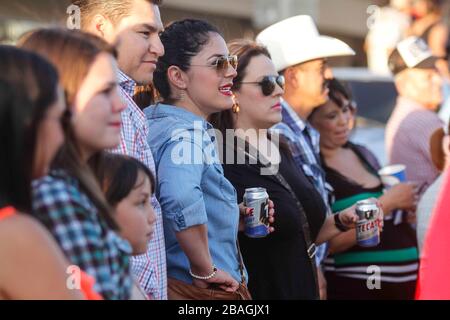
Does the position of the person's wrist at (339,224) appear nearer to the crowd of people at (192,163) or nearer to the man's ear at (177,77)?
the crowd of people at (192,163)

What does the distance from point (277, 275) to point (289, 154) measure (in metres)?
0.65

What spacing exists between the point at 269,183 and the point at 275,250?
1.00ft

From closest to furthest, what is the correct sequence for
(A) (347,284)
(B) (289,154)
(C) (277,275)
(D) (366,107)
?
(C) (277,275), (B) (289,154), (A) (347,284), (D) (366,107)

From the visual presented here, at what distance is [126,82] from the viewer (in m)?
3.01

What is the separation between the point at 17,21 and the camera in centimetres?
1148

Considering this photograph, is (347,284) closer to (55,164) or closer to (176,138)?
(176,138)

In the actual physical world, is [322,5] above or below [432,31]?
below

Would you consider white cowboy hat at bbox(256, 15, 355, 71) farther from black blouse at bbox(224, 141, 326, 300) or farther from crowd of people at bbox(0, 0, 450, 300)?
black blouse at bbox(224, 141, 326, 300)

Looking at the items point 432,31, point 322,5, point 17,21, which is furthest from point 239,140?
point 322,5

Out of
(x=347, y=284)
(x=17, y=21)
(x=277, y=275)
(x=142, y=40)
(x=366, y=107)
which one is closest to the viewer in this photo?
(x=142, y=40)

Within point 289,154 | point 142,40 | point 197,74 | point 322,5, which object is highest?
point 142,40

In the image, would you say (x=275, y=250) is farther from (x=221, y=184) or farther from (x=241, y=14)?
(x=241, y=14)

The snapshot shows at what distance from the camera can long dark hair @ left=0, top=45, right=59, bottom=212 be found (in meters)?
1.78

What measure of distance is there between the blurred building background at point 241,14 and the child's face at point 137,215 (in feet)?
5.74
